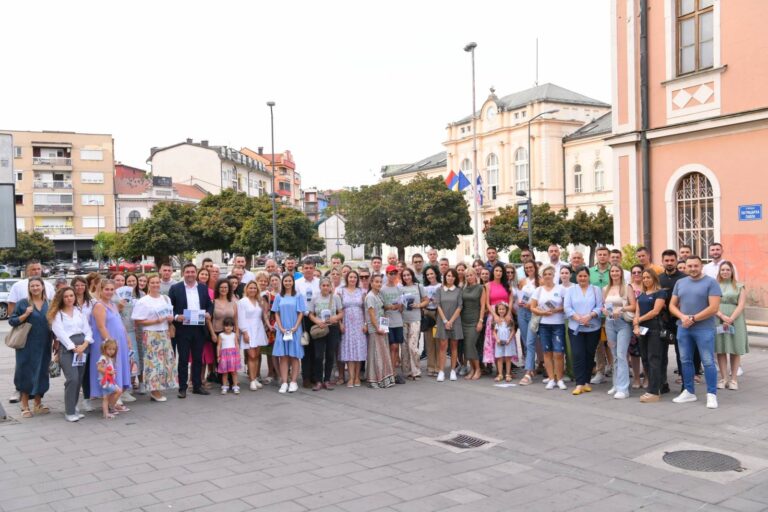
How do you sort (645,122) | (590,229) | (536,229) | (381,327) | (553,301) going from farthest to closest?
(590,229)
(536,229)
(645,122)
(381,327)
(553,301)

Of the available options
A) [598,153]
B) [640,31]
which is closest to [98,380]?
[640,31]

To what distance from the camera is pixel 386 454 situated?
680cm

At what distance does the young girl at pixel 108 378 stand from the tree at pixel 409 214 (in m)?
39.5

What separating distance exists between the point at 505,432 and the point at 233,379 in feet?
14.8

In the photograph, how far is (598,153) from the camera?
175 ft

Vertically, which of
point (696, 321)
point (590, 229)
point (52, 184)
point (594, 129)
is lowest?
point (696, 321)

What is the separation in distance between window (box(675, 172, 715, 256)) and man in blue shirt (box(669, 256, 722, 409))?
8499 millimetres

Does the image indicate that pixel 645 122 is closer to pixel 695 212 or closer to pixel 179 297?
pixel 695 212

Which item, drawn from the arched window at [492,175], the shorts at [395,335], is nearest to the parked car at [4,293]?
the shorts at [395,335]

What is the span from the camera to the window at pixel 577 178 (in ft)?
181

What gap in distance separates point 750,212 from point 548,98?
141ft

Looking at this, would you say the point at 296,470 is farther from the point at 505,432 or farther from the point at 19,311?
the point at 19,311

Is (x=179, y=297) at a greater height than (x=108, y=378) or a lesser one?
greater

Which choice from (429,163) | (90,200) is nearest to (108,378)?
(429,163)
